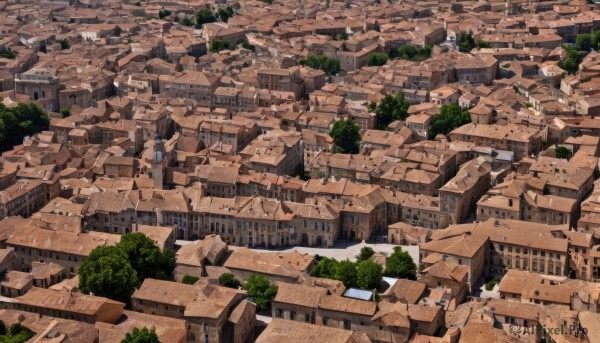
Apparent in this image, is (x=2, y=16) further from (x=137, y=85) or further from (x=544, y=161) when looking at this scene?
(x=544, y=161)

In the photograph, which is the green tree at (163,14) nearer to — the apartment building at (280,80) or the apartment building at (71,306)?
the apartment building at (280,80)

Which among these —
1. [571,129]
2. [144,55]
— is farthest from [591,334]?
[144,55]

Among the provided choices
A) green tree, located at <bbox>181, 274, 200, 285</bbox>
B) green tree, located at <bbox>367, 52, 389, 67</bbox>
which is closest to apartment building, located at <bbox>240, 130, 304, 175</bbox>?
green tree, located at <bbox>181, 274, 200, 285</bbox>

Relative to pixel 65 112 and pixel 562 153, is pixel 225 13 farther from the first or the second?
pixel 562 153

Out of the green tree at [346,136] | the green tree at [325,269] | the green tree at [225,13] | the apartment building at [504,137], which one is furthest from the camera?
the green tree at [225,13]

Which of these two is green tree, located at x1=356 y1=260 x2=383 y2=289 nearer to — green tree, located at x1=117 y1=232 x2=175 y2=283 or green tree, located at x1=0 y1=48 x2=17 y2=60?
green tree, located at x1=117 y1=232 x2=175 y2=283

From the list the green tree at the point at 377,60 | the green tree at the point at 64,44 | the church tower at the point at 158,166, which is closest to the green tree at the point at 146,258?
the church tower at the point at 158,166
